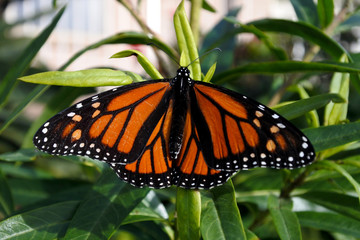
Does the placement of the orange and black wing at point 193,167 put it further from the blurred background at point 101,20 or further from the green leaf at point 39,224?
the blurred background at point 101,20

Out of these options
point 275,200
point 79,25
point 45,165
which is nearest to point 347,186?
point 275,200

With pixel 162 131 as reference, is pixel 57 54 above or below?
above

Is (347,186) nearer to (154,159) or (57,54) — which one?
(154,159)

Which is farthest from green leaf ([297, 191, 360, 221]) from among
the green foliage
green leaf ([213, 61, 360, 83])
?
green leaf ([213, 61, 360, 83])

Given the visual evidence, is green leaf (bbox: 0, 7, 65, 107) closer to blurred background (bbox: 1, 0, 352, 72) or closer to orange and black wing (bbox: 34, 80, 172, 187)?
orange and black wing (bbox: 34, 80, 172, 187)

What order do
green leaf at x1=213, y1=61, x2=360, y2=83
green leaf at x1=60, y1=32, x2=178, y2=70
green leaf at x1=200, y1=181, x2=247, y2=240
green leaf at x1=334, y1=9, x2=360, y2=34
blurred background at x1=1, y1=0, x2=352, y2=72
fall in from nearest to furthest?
green leaf at x1=200, y1=181, x2=247, y2=240 < green leaf at x1=213, y1=61, x2=360, y2=83 < green leaf at x1=60, y1=32, x2=178, y2=70 < green leaf at x1=334, y1=9, x2=360, y2=34 < blurred background at x1=1, y1=0, x2=352, y2=72

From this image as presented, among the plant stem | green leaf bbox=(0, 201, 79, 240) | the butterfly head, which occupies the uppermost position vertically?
the plant stem
